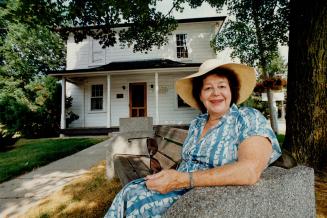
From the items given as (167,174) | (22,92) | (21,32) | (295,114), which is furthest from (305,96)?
(21,32)

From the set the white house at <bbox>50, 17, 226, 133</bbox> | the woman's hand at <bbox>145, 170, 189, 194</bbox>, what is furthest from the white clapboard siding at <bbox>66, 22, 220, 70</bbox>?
the woman's hand at <bbox>145, 170, 189, 194</bbox>

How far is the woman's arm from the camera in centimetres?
148

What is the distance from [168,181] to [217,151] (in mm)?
424

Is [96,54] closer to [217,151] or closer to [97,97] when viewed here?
[97,97]

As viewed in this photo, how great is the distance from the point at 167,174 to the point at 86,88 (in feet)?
58.3

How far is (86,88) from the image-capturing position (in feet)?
60.8

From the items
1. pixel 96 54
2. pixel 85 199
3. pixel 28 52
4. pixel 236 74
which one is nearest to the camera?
pixel 236 74

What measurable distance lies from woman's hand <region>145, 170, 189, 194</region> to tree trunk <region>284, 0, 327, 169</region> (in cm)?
319

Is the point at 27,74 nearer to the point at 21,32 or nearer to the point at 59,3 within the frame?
the point at 21,32

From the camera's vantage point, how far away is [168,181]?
5.14 ft

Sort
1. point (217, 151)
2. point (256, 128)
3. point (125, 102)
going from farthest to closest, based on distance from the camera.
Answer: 1. point (125, 102)
2. point (217, 151)
3. point (256, 128)

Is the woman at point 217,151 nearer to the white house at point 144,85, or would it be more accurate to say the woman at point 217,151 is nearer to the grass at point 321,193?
the grass at point 321,193

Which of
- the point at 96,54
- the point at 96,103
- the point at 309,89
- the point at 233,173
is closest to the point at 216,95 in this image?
the point at 233,173

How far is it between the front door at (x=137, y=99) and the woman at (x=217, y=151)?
1579 cm
